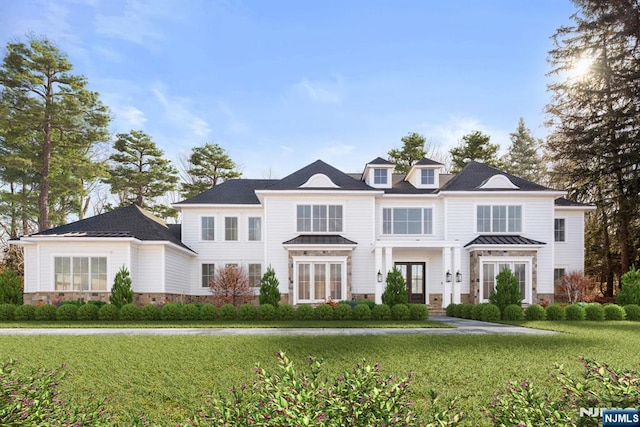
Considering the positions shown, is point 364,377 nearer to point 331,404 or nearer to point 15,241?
point 331,404

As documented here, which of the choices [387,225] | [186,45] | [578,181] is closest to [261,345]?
[186,45]

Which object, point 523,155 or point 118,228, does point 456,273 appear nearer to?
point 118,228

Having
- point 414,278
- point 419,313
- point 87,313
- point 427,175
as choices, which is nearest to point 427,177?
point 427,175

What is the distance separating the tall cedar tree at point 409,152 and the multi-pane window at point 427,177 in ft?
43.2

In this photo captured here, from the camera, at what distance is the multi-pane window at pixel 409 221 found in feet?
74.8

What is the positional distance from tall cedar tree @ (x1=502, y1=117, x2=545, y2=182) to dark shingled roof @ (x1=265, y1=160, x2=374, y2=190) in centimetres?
3274

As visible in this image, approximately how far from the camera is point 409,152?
37219mm

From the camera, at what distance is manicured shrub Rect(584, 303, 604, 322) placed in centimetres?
1597

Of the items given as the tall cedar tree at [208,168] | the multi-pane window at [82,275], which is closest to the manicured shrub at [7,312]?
the multi-pane window at [82,275]

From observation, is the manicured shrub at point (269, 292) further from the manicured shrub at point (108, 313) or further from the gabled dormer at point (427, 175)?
the gabled dormer at point (427, 175)

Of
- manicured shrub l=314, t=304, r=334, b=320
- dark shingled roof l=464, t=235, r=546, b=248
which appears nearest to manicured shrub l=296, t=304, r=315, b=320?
manicured shrub l=314, t=304, r=334, b=320

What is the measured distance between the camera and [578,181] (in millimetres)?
28391

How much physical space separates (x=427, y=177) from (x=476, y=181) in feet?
8.12

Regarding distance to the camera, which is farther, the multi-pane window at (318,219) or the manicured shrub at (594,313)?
the multi-pane window at (318,219)
